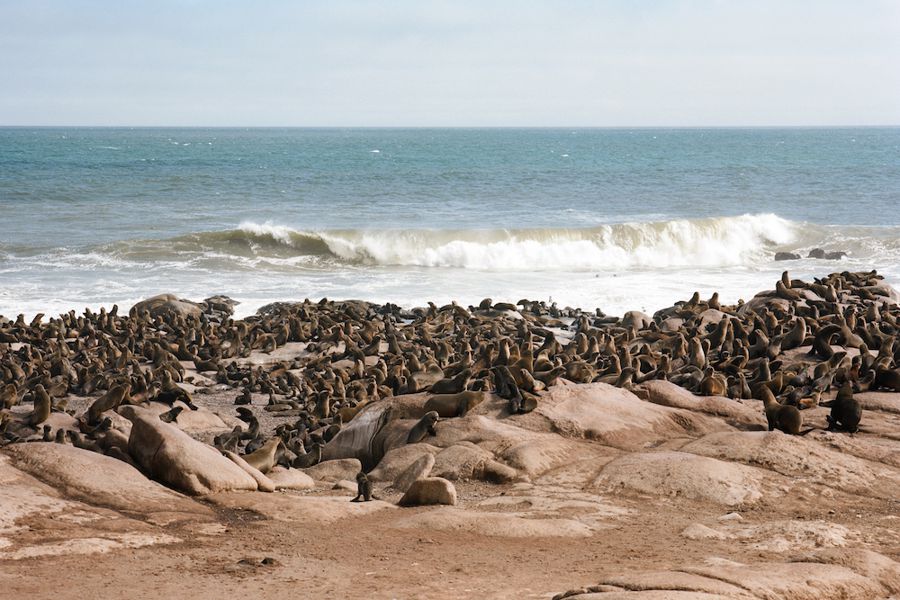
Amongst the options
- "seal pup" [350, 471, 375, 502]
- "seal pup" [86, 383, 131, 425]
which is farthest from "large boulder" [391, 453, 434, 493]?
"seal pup" [86, 383, 131, 425]

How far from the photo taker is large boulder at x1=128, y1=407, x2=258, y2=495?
29.8ft

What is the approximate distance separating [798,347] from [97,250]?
25532mm

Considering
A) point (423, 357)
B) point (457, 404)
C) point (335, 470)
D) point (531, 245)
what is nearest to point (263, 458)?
point (335, 470)

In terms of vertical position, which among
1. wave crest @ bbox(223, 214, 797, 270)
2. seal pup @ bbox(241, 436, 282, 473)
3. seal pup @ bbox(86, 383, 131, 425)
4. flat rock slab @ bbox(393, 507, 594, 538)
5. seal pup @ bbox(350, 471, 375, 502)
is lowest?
wave crest @ bbox(223, 214, 797, 270)

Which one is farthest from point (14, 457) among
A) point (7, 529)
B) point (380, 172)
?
point (380, 172)

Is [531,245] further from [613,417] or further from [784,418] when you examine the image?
[784,418]

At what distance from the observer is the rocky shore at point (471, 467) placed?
22.4 feet

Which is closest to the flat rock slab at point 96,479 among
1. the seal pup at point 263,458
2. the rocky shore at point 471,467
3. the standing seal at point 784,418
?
the rocky shore at point 471,467

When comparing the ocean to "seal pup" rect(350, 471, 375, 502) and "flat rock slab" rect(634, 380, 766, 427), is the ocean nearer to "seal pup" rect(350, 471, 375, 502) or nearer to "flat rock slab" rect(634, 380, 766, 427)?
"flat rock slab" rect(634, 380, 766, 427)

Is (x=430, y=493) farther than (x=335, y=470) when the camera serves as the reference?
No

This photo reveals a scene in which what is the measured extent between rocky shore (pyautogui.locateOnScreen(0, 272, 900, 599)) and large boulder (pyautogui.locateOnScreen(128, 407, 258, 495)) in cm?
2

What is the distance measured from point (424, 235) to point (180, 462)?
95.9 feet

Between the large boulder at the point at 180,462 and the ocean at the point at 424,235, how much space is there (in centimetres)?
1493

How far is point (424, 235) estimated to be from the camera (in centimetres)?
3806
